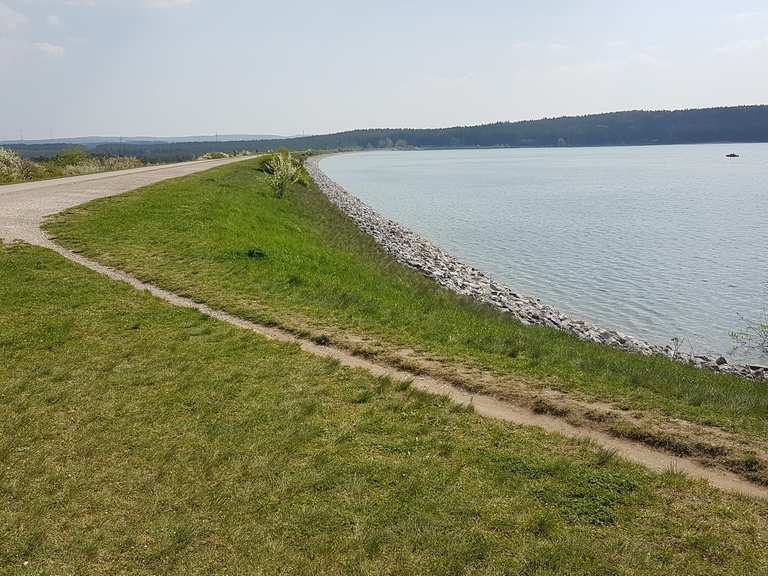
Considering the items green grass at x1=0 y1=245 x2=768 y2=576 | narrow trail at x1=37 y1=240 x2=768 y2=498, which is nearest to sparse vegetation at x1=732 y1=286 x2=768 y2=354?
narrow trail at x1=37 y1=240 x2=768 y2=498

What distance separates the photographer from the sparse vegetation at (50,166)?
141 ft

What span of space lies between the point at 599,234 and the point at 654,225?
248 inches

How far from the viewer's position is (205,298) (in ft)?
46.2

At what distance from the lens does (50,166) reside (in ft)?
175

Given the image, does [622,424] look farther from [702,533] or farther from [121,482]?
[121,482]

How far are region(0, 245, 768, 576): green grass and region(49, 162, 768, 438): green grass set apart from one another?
2.58 metres

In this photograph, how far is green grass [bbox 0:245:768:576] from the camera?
5551 millimetres

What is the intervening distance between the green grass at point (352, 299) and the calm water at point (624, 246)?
6.97m

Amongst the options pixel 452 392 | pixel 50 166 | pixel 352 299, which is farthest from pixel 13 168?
pixel 452 392

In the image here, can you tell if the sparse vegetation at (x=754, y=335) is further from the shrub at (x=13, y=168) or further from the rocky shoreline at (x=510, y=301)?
the shrub at (x=13, y=168)

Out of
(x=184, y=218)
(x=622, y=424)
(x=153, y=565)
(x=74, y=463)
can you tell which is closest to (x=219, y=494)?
(x=153, y=565)

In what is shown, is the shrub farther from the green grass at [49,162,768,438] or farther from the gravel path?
the green grass at [49,162,768,438]

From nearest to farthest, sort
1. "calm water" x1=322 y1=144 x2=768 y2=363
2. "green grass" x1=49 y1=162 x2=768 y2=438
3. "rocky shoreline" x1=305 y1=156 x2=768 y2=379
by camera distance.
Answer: "green grass" x1=49 y1=162 x2=768 y2=438 < "rocky shoreline" x1=305 y1=156 x2=768 y2=379 < "calm water" x1=322 y1=144 x2=768 y2=363

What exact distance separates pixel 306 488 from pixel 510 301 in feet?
51.0
